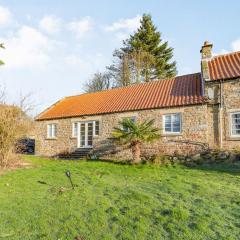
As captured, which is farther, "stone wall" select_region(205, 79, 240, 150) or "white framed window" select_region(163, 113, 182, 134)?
"white framed window" select_region(163, 113, 182, 134)

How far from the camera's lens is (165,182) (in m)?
10.6

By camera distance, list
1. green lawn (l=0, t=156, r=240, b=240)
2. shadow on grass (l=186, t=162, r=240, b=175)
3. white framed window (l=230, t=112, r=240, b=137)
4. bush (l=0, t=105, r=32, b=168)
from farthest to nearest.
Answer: white framed window (l=230, t=112, r=240, b=137) < bush (l=0, t=105, r=32, b=168) < shadow on grass (l=186, t=162, r=240, b=175) < green lawn (l=0, t=156, r=240, b=240)

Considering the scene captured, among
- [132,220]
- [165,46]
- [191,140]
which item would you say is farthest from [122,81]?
[132,220]

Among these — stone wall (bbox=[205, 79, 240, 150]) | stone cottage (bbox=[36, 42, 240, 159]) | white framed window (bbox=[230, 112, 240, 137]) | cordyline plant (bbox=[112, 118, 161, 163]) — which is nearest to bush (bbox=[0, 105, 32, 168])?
cordyline plant (bbox=[112, 118, 161, 163])

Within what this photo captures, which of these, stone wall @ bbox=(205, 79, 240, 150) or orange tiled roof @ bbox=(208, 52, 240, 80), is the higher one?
orange tiled roof @ bbox=(208, 52, 240, 80)

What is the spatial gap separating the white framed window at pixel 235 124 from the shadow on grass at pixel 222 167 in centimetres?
308

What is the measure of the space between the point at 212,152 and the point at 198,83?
5770 millimetres

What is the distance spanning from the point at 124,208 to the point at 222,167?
8.04m

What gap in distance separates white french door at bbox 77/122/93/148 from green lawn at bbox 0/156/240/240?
36.1ft

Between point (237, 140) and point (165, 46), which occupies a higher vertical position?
point (165, 46)

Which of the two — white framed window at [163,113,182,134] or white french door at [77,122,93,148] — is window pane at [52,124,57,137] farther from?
white framed window at [163,113,182,134]

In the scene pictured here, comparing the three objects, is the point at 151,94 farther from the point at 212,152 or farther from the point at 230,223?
the point at 230,223

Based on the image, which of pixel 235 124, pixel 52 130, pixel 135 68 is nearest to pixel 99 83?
pixel 135 68

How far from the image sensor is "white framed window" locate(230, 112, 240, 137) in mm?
16953
